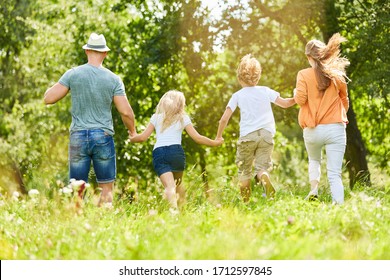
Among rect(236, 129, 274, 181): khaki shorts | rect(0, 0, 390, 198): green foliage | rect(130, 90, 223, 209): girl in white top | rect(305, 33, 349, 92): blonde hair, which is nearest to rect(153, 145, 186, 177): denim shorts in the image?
rect(130, 90, 223, 209): girl in white top

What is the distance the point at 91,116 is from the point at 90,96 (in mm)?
217

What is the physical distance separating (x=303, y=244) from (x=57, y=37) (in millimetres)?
16274

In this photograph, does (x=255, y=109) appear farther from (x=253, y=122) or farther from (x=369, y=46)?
(x=369, y=46)

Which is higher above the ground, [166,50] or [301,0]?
[301,0]

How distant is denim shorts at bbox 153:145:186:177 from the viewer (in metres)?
7.25

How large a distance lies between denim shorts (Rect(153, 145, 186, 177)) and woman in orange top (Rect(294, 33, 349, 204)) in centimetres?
147

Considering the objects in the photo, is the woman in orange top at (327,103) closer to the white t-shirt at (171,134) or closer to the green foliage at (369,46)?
the white t-shirt at (171,134)

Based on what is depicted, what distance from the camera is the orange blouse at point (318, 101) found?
714 centimetres

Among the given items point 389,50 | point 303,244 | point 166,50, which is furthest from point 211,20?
point 303,244

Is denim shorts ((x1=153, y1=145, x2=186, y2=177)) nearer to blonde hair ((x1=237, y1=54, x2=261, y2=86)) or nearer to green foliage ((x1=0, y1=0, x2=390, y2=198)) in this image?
blonde hair ((x1=237, y1=54, x2=261, y2=86))

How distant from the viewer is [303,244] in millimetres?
4641

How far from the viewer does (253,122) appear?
7629 mm

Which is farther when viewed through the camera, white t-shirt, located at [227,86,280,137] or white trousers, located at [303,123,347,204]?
white t-shirt, located at [227,86,280,137]
